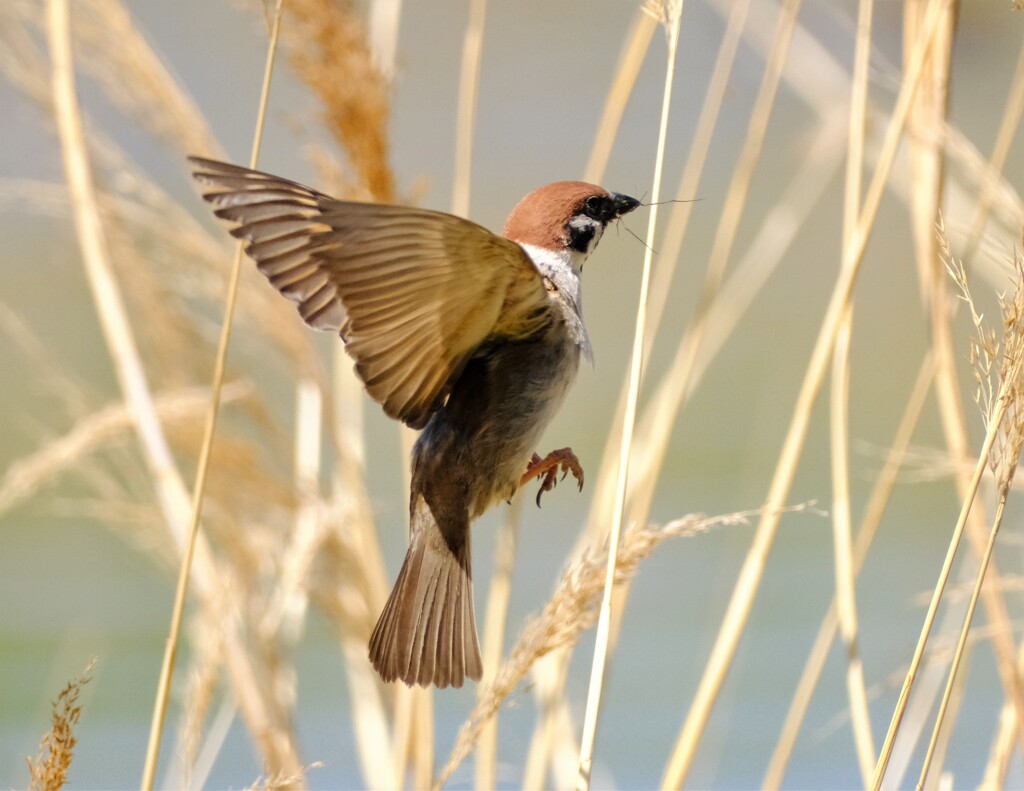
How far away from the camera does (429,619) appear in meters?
2.02

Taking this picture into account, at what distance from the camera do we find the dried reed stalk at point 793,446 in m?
1.93

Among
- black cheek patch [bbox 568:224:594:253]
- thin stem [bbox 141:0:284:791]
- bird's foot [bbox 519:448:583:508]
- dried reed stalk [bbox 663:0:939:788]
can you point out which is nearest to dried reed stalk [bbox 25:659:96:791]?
thin stem [bbox 141:0:284:791]

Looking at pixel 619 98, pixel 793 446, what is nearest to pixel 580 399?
pixel 619 98

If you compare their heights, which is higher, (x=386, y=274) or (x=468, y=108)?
(x=468, y=108)

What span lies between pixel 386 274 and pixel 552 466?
1.64 ft

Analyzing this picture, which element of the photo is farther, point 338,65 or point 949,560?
point 338,65

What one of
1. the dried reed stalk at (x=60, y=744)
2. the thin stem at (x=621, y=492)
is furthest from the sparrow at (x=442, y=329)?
the dried reed stalk at (x=60, y=744)

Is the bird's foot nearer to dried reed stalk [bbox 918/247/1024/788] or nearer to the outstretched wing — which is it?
the outstretched wing

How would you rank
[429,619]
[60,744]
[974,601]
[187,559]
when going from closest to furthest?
[60,744] < [974,601] < [187,559] < [429,619]

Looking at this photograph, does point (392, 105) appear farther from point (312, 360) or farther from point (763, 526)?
point (763, 526)

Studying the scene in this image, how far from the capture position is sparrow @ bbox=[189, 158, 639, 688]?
170 cm

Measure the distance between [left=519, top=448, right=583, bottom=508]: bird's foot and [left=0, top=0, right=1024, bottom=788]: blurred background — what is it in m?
0.44

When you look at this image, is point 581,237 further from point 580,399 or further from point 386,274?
point 580,399

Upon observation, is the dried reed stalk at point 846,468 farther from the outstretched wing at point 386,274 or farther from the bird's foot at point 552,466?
the outstretched wing at point 386,274
